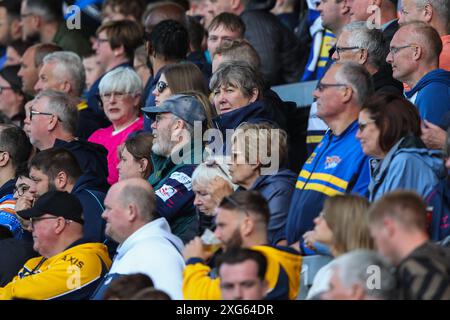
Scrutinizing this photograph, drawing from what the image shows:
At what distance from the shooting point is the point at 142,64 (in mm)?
12352

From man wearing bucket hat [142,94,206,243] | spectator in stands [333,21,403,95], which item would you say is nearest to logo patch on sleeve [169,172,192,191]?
man wearing bucket hat [142,94,206,243]

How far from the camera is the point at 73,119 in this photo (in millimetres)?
10984

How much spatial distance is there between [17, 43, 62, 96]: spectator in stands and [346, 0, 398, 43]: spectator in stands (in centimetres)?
384

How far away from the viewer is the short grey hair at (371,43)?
9328 mm

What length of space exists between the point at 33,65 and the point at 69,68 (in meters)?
1.13

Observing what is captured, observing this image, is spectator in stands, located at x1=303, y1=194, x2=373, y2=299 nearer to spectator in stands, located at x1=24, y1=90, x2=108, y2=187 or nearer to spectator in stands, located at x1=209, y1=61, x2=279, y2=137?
spectator in stands, located at x1=209, y1=61, x2=279, y2=137

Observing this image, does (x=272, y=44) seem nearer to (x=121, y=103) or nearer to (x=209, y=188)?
(x=121, y=103)

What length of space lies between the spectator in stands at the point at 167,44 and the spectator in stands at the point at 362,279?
4739 mm

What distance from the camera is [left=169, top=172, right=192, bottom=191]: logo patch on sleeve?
9086 mm

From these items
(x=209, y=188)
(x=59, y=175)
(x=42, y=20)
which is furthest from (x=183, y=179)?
(x=42, y=20)

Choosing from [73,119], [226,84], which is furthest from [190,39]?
[226,84]
